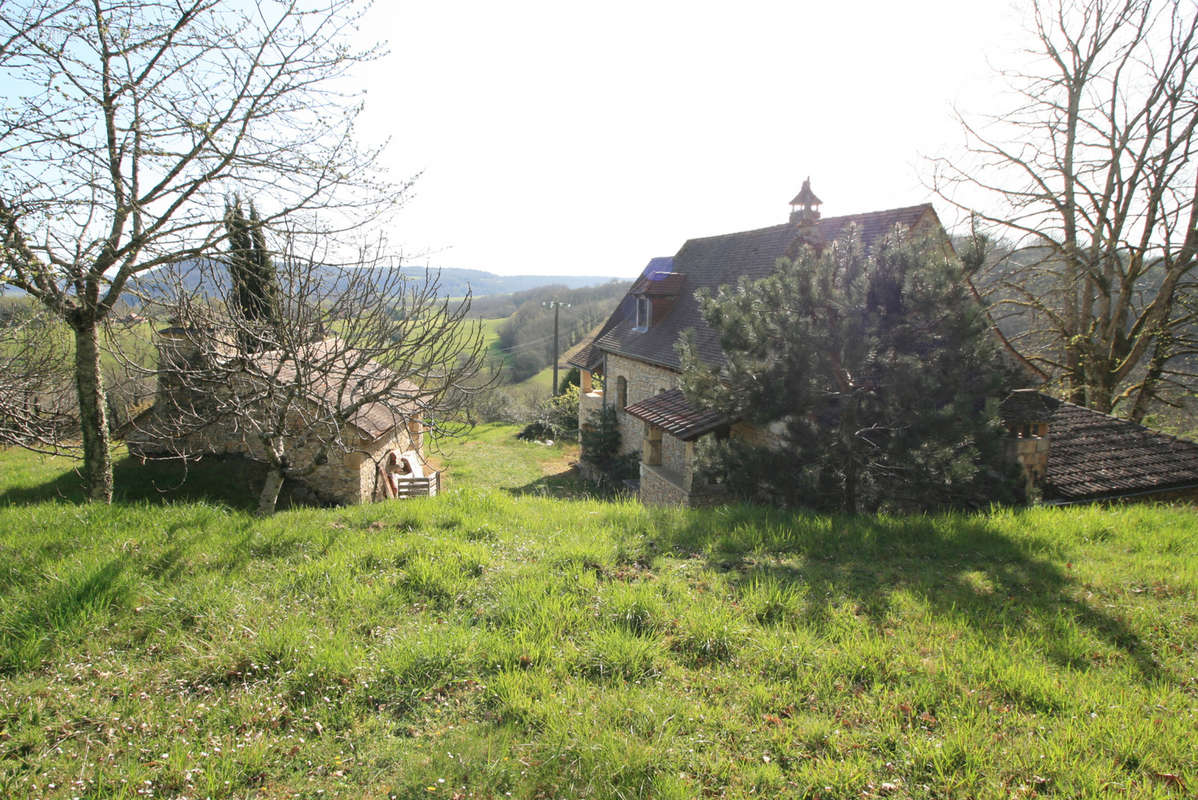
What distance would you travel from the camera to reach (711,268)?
16.8m

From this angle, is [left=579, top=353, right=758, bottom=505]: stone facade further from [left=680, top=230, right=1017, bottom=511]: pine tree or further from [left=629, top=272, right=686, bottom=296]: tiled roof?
[left=629, top=272, right=686, bottom=296]: tiled roof

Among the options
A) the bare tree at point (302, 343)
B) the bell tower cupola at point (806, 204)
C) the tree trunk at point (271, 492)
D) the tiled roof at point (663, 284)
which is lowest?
the tree trunk at point (271, 492)

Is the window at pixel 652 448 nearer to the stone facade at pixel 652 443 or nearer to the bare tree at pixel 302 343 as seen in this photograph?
the stone facade at pixel 652 443

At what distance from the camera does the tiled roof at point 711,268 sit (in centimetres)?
1280

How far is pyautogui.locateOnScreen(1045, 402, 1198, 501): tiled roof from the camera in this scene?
965 cm

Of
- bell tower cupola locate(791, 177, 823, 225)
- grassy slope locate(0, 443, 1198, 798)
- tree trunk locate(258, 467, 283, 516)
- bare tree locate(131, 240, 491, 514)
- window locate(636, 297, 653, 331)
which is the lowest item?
grassy slope locate(0, 443, 1198, 798)

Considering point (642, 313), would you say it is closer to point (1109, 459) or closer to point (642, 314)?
point (642, 314)

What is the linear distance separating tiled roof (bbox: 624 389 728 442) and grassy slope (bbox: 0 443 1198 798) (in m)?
4.57

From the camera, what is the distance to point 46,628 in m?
3.93

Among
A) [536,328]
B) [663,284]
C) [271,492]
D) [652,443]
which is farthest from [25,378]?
[536,328]

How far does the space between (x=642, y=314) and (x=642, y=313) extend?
0.10 ft

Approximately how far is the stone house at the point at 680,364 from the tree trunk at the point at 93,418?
7256 millimetres

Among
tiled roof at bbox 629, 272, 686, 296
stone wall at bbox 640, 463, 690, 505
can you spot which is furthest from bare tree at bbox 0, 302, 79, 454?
tiled roof at bbox 629, 272, 686, 296

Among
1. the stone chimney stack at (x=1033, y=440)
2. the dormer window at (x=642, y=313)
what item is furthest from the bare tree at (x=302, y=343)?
the dormer window at (x=642, y=313)
